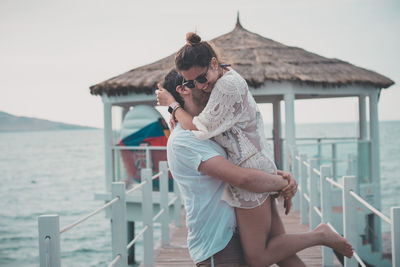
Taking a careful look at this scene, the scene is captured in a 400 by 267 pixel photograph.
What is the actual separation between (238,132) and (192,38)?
53cm

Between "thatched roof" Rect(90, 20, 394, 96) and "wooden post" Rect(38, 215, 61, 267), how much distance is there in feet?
22.6

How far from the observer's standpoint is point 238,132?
224 cm

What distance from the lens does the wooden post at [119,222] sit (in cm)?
345

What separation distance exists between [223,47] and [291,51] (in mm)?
1711

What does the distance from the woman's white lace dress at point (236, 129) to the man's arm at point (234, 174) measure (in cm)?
7

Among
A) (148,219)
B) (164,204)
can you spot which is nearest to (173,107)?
(148,219)

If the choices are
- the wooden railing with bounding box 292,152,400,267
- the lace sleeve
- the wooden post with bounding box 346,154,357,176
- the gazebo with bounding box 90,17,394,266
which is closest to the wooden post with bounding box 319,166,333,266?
the wooden railing with bounding box 292,152,400,267

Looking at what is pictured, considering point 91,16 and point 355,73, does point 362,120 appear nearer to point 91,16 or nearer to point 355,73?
point 355,73

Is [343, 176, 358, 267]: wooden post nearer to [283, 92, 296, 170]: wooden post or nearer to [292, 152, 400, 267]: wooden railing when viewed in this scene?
[292, 152, 400, 267]: wooden railing

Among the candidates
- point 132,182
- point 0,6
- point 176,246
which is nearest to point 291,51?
point 132,182

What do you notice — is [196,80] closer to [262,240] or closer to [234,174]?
[234,174]

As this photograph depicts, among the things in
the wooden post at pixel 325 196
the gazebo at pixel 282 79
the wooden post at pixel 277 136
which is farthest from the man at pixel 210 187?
the wooden post at pixel 277 136

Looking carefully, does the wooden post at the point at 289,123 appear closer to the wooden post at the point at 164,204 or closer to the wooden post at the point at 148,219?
the wooden post at the point at 164,204

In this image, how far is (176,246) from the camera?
5.44 m
